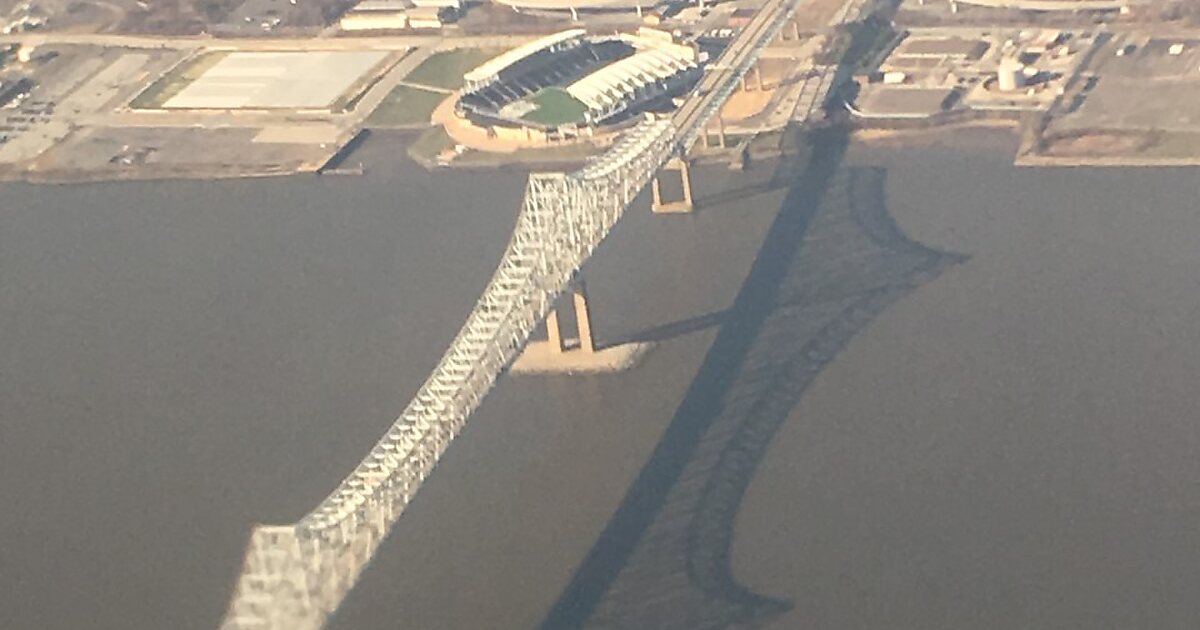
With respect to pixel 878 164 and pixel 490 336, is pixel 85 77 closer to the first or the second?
pixel 878 164

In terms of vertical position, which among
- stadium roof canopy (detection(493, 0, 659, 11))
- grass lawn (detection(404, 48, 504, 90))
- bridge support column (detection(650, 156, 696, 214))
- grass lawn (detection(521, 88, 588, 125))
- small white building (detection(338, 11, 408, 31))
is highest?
bridge support column (detection(650, 156, 696, 214))

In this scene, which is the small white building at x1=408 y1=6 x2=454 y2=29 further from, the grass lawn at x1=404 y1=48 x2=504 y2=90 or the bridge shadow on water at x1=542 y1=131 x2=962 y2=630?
the bridge shadow on water at x1=542 y1=131 x2=962 y2=630

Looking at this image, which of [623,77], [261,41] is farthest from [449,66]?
[261,41]

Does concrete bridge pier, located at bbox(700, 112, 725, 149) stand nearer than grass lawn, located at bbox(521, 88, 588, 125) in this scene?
Yes

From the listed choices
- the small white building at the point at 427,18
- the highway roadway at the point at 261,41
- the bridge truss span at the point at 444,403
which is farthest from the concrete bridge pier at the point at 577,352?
the small white building at the point at 427,18

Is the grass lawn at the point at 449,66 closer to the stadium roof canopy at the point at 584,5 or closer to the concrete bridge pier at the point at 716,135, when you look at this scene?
the stadium roof canopy at the point at 584,5

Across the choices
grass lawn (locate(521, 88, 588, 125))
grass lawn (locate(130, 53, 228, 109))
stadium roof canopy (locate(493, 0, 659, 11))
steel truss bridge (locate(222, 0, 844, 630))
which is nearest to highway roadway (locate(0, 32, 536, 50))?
grass lawn (locate(130, 53, 228, 109))

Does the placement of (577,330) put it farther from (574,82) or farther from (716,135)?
(574,82)
